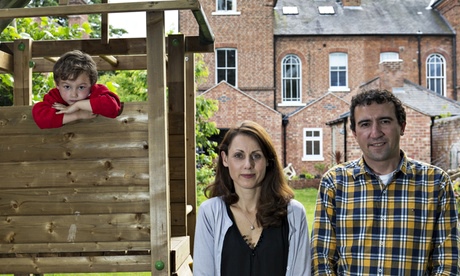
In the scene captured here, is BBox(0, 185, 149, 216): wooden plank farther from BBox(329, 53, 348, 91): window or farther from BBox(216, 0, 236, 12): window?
BBox(329, 53, 348, 91): window

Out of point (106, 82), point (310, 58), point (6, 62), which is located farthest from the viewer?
point (310, 58)

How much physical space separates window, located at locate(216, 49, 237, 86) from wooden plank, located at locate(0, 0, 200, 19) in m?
24.4

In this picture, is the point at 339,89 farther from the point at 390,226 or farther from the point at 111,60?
the point at 390,226

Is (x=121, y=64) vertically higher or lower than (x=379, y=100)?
higher

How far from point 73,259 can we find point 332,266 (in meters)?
1.43

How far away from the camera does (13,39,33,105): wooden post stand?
5.27m

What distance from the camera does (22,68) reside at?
5277 millimetres

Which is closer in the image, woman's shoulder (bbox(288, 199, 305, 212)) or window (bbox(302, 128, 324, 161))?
woman's shoulder (bbox(288, 199, 305, 212))

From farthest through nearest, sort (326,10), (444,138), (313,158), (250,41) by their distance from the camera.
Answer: (326,10)
(250,41)
(313,158)
(444,138)

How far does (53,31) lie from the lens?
25.1 feet

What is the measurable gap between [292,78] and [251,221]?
25.5 m

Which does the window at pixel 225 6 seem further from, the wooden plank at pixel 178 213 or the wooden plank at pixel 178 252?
the wooden plank at pixel 178 252

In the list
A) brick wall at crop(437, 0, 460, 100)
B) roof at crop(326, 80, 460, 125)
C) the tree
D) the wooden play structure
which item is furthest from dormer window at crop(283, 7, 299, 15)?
the wooden play structure

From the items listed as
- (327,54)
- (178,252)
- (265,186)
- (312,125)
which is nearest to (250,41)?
(327,54)
